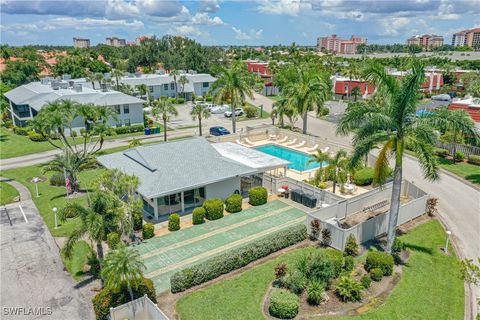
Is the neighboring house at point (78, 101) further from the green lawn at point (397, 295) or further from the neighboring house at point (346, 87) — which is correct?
the neighboring house at point (346, 87)

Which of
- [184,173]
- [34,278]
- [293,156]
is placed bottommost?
[34,278]

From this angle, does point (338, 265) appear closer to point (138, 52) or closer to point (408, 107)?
point (408, 107)

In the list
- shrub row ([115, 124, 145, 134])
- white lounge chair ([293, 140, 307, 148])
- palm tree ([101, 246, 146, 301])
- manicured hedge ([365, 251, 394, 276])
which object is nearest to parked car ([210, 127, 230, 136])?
white lounge chair ([293, 140, 307, 148])

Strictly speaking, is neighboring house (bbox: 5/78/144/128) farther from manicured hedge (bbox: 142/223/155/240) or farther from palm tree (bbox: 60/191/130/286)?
palm tree (bbox: 60/191/130/286)

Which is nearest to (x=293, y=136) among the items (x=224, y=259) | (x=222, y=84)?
(x=222, y=84)

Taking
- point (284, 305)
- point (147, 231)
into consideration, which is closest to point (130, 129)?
point (147, 231)

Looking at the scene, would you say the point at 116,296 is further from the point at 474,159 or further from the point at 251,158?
the point at 474,159
